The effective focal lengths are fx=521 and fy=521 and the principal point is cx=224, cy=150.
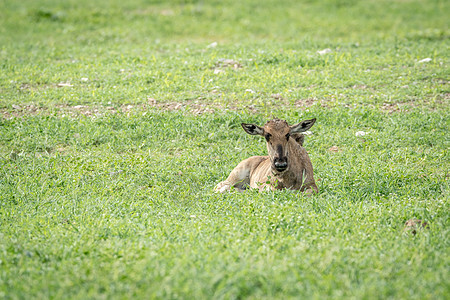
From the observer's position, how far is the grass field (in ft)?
16.9

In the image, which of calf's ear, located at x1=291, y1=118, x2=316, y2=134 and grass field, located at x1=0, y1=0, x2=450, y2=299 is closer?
grass field, located at x1=0, y1=0, x2=450, y2=299

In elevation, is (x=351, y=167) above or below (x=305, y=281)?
below

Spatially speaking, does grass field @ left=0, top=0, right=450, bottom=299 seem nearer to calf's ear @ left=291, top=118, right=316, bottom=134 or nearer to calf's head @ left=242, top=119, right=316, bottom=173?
calf's head @ left=242, top=119, right=316, bottom=173

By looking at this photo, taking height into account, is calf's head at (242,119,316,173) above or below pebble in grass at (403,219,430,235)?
above

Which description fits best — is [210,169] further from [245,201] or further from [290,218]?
[290,218]

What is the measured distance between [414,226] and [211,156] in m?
4.58

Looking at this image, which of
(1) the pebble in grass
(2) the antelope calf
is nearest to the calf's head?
(2) the antelope calf

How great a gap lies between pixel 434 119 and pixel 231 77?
5.16 meters

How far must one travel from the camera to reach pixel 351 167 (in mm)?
9023

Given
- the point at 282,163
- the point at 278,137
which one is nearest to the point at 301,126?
the point at 278,137

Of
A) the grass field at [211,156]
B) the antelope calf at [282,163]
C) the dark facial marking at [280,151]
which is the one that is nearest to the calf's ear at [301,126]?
the antelope calf at [282,163]

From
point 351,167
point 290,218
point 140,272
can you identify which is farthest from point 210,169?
point 140,272

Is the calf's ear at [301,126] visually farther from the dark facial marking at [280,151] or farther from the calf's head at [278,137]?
the dark facial marking at [280,151]

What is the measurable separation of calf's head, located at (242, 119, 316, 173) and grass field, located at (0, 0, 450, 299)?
55 cm
